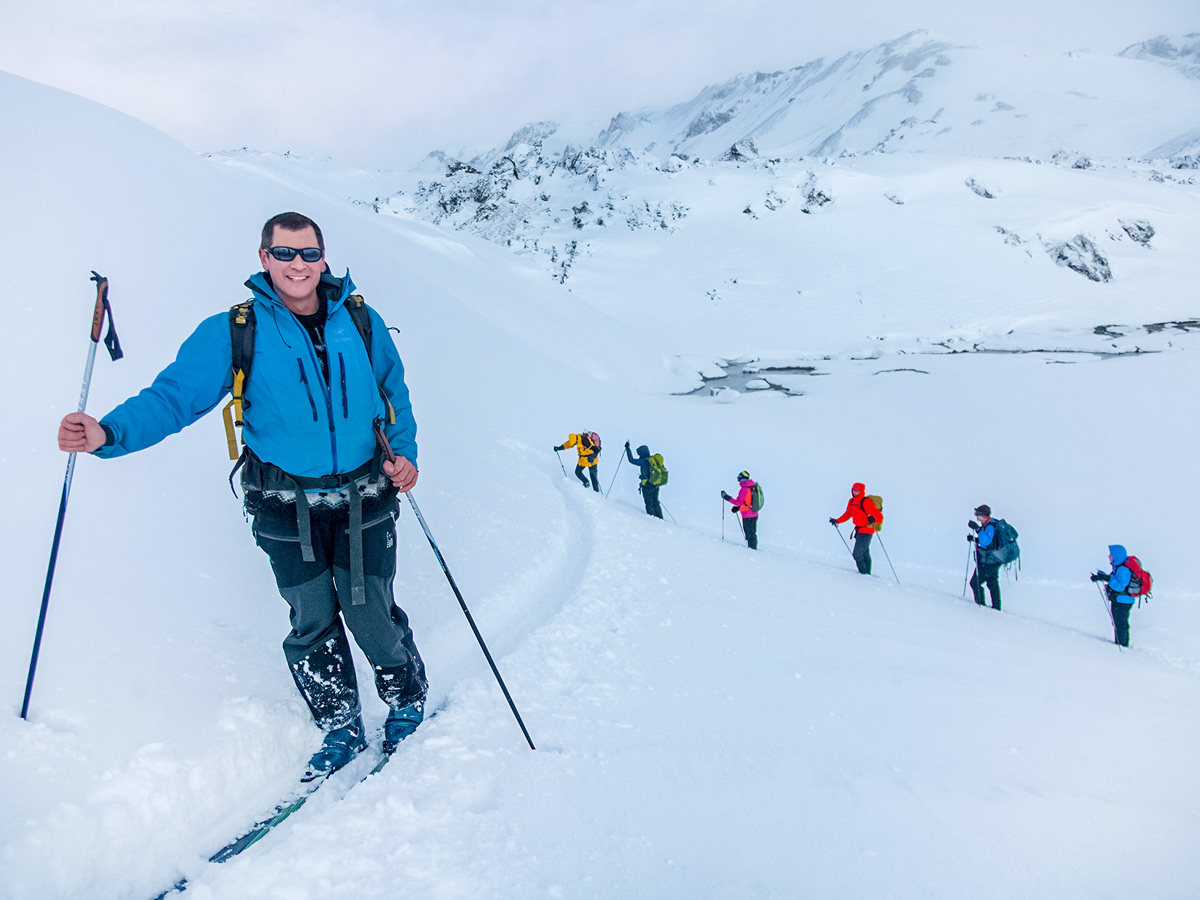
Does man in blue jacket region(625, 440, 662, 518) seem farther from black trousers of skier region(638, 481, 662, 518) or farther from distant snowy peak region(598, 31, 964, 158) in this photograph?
distant snowy peak region(598, 31, 964, 158)

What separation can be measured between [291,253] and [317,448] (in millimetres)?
774

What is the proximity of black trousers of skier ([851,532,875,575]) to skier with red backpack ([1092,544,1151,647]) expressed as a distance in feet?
8.46

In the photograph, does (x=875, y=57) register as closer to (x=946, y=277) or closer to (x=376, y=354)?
(x=946, y=277)

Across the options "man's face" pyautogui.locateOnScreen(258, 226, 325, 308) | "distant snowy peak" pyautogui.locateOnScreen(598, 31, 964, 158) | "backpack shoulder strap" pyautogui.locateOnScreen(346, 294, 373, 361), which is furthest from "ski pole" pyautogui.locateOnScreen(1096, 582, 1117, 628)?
"distant snowy peak" pyautogui.locateOnScreen(598, 31, 964, 158)

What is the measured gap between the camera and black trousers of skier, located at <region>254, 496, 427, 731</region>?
265cm

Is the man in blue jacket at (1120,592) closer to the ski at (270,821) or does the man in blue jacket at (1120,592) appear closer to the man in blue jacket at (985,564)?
the man in blue jacket at (985,564)

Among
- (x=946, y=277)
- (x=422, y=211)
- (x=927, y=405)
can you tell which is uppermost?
(x=422, y=211)

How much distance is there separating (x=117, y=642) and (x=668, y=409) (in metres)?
14.5

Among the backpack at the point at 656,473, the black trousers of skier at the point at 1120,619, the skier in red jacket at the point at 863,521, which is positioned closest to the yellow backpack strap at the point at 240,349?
the skier in red jacket at the point at 863,521

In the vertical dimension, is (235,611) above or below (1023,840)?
above

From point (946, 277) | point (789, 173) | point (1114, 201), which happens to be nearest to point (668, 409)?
point (946, 277)

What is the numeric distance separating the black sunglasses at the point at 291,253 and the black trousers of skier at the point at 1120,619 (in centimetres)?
899

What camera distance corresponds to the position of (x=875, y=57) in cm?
11938

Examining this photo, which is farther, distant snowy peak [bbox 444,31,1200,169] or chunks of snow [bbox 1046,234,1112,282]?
distant snowy peak [bbox 444,31,1200,169]
